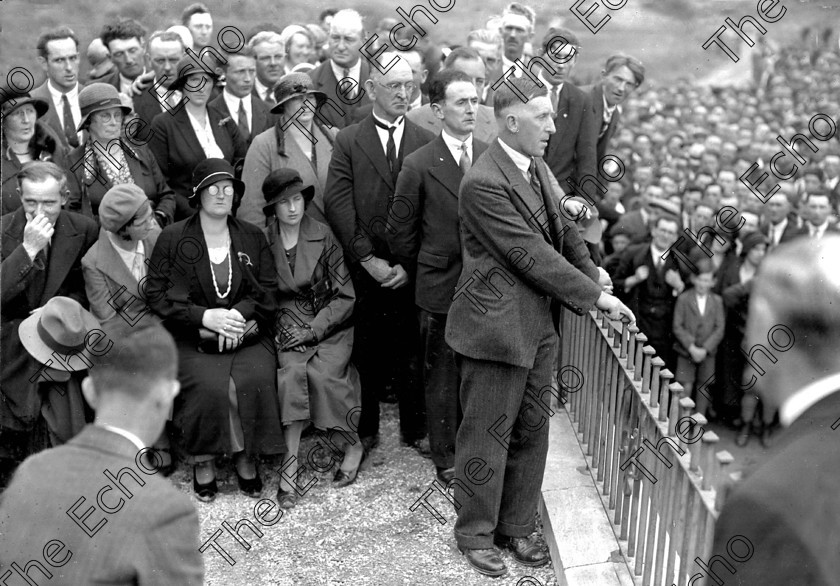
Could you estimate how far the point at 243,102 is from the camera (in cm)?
629

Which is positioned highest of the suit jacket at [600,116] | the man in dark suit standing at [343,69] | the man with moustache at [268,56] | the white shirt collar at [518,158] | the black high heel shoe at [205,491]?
the white shirt collar at [518,158]

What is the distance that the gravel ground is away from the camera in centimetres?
445

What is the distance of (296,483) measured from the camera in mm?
5199

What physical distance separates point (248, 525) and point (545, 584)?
1562 millimetres

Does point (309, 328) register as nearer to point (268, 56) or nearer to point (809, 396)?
Result: point (268, 56)

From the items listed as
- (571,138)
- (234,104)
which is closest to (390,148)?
(234,104)

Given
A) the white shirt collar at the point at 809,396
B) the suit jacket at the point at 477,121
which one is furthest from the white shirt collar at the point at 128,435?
the suit jacket at the point at 477,121

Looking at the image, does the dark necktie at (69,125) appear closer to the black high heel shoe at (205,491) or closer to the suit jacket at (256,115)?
the suit jacket at (256,115)

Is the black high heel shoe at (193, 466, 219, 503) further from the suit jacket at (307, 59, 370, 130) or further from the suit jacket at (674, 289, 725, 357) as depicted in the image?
the suit jacket at (674, 289, 725, 357)

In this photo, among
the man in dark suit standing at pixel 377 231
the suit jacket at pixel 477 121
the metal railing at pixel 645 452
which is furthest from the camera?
the suit jacket at pixel 477 121

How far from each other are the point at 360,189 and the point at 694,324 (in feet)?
9.81

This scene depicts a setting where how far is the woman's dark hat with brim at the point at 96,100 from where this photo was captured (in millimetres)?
5473

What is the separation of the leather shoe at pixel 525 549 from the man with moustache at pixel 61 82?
366cm

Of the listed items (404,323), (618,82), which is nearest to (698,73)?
(618,82)
